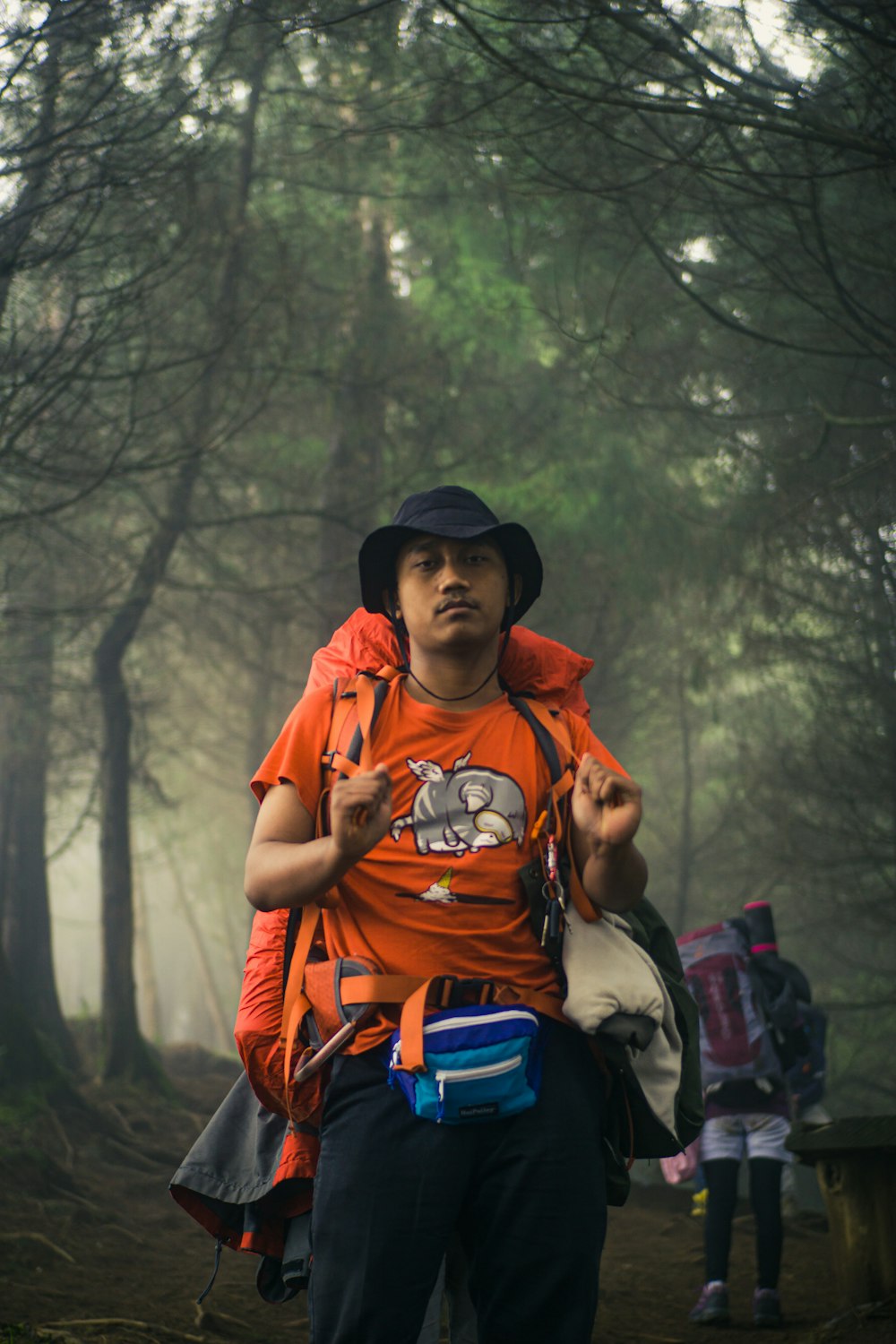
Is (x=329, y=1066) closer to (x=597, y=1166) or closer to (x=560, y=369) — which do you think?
(x=597, y=1166)

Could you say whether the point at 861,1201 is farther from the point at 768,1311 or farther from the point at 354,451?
the point at 354,451

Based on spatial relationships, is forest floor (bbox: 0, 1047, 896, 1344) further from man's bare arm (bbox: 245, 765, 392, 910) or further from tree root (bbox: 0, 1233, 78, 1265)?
man's bare arm (bbox: 245, 765, 392, 910)

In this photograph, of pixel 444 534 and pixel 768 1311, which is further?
pixel 768 1311

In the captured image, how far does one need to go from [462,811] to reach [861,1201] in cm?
401

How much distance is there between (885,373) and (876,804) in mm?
5379

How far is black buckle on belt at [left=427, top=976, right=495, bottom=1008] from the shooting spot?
7.99 feet

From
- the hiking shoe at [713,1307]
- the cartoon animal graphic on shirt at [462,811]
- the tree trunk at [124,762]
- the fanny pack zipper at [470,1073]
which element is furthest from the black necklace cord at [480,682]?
the tree trunk at [124,762]

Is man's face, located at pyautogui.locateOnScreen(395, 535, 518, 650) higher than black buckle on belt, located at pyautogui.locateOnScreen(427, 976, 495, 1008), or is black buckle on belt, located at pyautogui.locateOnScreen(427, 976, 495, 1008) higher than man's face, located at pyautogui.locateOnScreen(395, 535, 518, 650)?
man's face, located at pyautogui.locateOnScreen(395, 535, 518, 650)

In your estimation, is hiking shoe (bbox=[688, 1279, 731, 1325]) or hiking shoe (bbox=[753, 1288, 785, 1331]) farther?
hiking shoe (bbox=[688, 1279, 731, 1325])

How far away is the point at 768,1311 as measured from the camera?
19.1ft

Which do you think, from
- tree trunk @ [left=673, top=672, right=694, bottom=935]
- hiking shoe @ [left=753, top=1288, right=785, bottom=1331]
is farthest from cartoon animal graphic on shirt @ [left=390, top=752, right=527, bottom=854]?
tree trunk @ [left=673, top=672, right=694, bottom=935]

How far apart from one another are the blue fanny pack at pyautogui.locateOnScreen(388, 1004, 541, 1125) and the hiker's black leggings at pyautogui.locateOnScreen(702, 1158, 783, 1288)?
4248 mm

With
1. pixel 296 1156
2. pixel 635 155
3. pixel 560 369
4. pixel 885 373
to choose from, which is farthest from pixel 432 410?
pixel 296 1156

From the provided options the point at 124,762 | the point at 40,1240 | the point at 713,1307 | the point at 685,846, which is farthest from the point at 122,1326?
the point at 685,846
